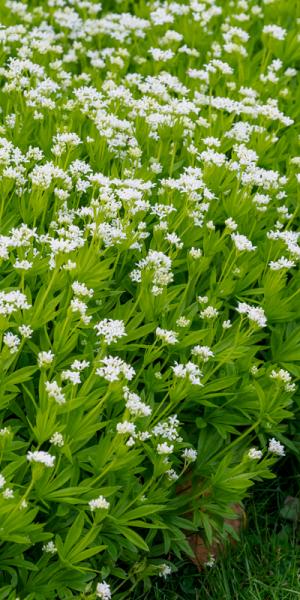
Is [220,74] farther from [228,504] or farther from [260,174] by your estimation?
[228,504]

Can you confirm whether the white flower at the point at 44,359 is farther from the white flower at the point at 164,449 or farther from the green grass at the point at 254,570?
the green grass at the point at 254,570

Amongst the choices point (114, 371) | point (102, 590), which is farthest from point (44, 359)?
point (102, 590)

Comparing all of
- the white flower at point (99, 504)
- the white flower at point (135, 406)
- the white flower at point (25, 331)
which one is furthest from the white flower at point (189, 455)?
the white flower at point (25, 331)

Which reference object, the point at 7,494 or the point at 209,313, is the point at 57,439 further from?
the point at 209,313

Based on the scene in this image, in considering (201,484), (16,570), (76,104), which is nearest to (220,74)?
(76,104)

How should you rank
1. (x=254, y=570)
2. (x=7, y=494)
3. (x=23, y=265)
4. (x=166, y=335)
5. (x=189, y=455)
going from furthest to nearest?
1. (x=254, y=570)
2. (x=189, y=455)
3. (x=166, y=335)
4. (x=23, y=265)
5. (x=7, y=494)
